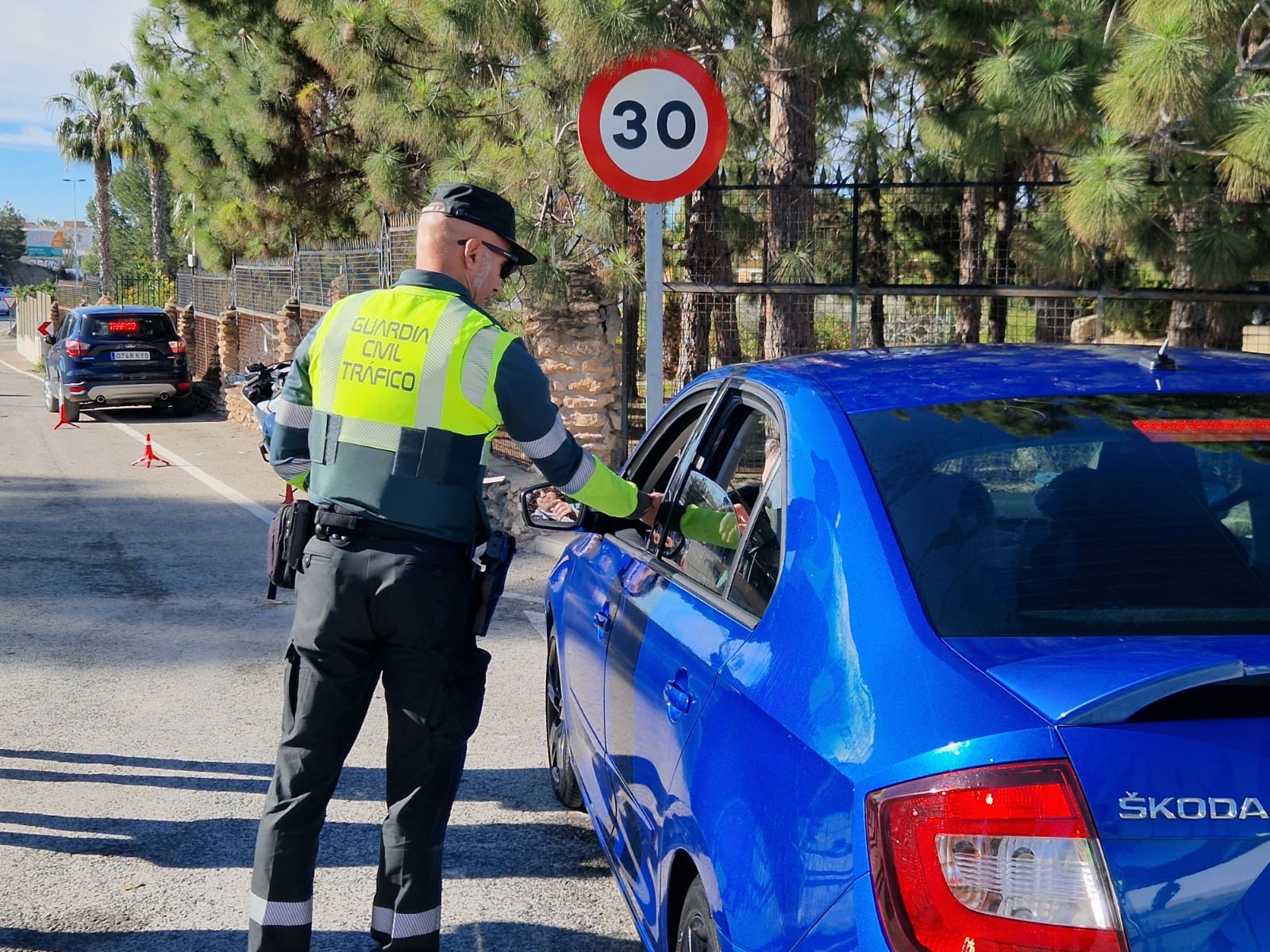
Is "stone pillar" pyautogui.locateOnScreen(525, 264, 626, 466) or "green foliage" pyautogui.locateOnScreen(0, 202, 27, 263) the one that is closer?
"stone pillar" pyautogui.locateOnScreen(525, 264, 626, 466)

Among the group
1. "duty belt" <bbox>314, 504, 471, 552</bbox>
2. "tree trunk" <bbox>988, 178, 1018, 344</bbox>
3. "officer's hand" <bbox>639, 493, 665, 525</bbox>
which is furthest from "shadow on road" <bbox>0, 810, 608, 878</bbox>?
"tree trunk" <bbox>988, 178, 1018, 344</bbox>

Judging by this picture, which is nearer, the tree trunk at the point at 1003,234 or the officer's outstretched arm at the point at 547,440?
the officer's outstretched arm at the point at 547,440

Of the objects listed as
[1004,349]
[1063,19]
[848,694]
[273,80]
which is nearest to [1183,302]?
[1063,19]

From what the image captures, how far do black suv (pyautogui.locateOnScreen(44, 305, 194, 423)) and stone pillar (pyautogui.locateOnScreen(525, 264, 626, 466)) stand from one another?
1172 cm

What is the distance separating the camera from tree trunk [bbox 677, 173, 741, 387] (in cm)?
1066

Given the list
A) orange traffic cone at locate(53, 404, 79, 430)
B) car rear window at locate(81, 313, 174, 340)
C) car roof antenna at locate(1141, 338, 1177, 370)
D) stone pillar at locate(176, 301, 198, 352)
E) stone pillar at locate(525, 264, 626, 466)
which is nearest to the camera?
car roof antenna at locate(1141, 338, 1177, 370)

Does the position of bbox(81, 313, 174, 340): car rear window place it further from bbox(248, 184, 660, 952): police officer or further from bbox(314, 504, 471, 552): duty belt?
bbox(314, 504, 471, 552): duty belt

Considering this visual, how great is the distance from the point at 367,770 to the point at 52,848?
1.14 m

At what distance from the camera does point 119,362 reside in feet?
65.0

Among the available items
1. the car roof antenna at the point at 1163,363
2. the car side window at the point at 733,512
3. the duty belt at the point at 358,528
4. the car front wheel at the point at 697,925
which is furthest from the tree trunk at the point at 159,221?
the car front wheel at the point at 697,925

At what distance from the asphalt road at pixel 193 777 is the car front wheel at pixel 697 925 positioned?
114 cm

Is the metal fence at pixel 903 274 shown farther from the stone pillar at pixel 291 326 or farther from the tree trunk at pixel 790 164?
the stone pillar at pixel 291 326

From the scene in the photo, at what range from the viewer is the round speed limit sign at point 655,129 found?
6.44 meters

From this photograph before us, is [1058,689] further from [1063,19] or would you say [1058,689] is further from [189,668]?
[1063,19]
